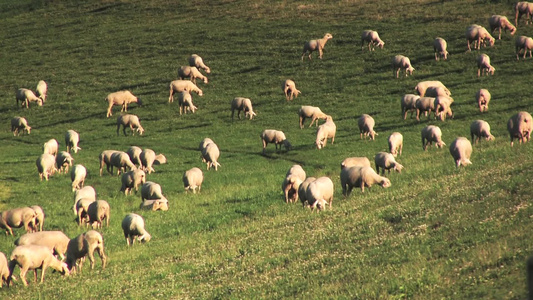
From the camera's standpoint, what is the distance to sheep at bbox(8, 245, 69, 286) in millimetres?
23203

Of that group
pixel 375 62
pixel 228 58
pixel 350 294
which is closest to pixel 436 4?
pixel 375 62

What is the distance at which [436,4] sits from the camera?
75.2m

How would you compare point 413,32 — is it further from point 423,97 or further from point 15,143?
point 15,143

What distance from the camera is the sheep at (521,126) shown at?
1412 inches

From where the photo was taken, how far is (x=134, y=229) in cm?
2848

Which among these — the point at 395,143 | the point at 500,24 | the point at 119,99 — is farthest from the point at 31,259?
the point at 500,24

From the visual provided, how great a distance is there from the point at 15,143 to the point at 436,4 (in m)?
42.8

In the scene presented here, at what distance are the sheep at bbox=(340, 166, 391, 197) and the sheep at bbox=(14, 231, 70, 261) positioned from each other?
10.9m

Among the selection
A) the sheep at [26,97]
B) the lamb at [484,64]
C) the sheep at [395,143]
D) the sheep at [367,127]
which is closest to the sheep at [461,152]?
the sheep at [395,143]

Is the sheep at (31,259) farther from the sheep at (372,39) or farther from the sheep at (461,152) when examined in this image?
the sheep at (372,39)

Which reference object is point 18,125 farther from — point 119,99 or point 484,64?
point 484,64

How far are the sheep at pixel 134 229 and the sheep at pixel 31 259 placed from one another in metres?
4.60

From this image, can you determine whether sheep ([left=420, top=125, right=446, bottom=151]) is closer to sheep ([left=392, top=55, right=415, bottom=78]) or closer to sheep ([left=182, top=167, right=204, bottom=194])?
sheep ([left=182, top=167, right=204, bottom=194])

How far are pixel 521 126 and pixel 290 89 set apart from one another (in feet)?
78.9
